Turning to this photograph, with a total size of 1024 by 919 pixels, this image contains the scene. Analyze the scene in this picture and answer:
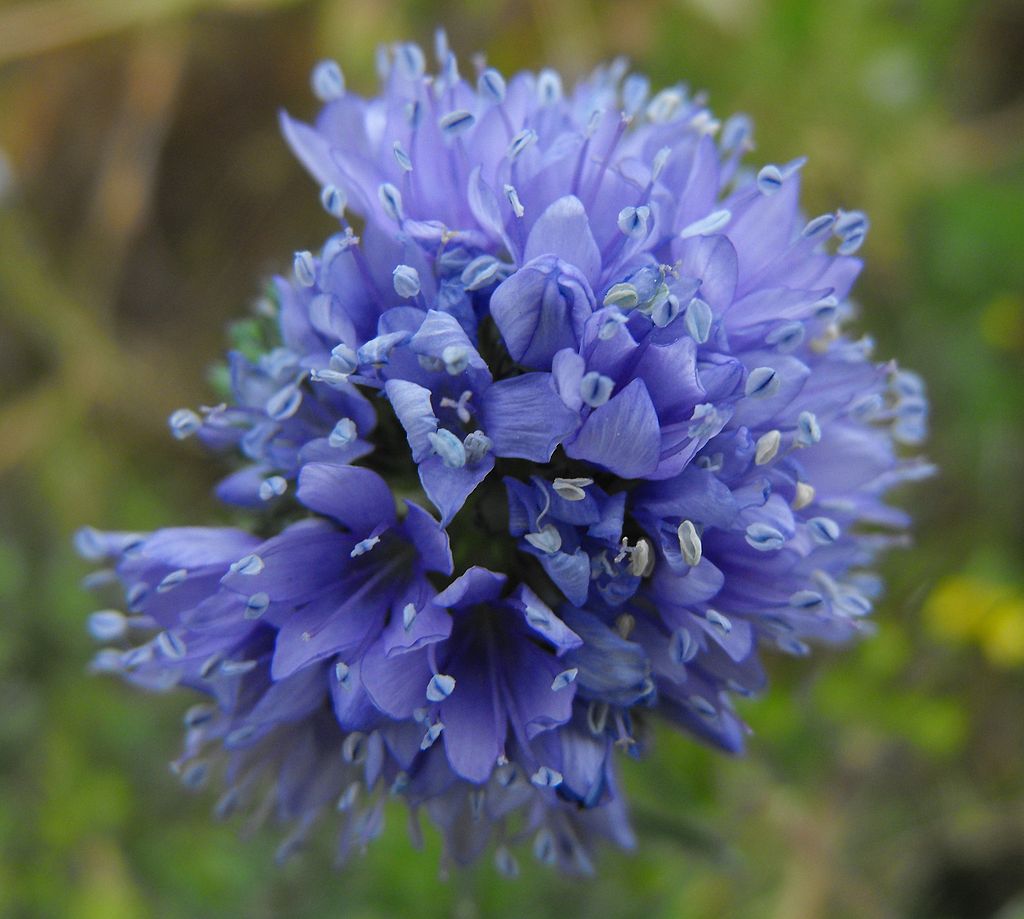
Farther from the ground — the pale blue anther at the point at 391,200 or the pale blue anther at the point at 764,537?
the pale blue anther at the point at 391,200

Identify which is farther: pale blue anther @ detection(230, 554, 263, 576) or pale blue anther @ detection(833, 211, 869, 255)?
pale blue anther @ detection(833, 211, 869, 255)

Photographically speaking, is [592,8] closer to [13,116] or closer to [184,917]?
[13,116]

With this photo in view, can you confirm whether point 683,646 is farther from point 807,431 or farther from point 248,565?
point 248,565

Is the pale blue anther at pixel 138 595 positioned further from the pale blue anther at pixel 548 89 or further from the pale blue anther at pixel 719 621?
the pale blue anther at pixel 548 89

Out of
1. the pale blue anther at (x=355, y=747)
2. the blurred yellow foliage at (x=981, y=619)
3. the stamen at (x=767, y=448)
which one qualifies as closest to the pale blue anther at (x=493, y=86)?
the stamen at (x=767, y=448)

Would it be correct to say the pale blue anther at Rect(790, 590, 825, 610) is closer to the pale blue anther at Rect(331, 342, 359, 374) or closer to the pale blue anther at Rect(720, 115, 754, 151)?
the pale blue anther at Rect(331, 342, 359, 374)

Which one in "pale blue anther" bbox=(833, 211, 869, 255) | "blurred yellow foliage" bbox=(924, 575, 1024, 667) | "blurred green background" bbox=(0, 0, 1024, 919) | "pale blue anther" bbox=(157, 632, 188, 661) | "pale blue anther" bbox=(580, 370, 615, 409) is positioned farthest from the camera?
"blurred yellow foliage" bbox=(924, 575, 1024, 667)

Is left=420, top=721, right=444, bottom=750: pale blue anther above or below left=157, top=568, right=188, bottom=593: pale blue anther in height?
below

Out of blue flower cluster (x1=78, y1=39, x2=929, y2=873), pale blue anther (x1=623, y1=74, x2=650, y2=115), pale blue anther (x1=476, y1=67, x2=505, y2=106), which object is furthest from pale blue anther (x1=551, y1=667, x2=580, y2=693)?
pale blue anther (x1=623, y1=74, x2=650, y2=115)
